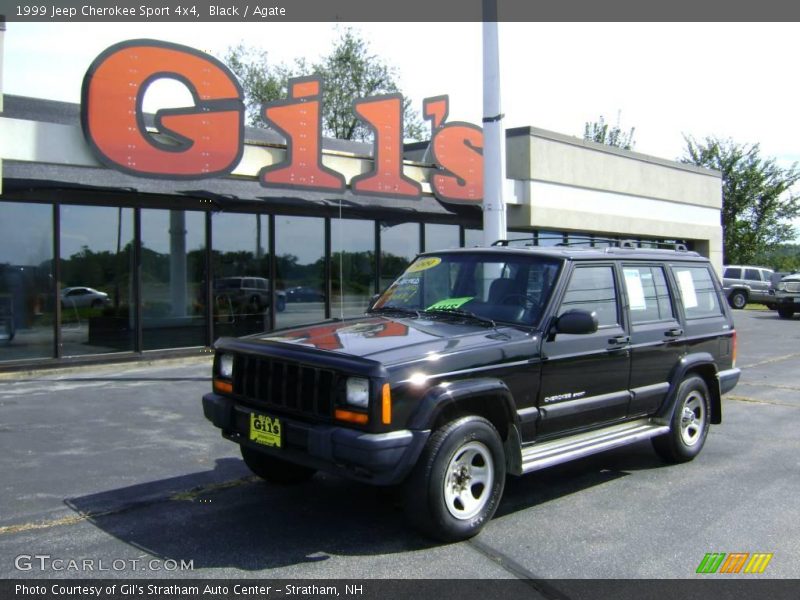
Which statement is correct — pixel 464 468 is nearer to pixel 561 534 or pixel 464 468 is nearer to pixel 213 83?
pixel 561 534

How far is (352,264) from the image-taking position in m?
15.9

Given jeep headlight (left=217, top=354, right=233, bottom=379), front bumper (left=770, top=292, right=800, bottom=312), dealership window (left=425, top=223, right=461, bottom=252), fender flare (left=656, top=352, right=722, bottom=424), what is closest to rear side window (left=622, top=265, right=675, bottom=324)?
fender flare (left=656, top=352, right=722, bottom=424)

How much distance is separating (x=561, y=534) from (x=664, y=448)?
2073 mm

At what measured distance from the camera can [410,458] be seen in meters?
4.20

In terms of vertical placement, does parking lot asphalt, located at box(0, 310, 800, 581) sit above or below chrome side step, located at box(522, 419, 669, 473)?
below

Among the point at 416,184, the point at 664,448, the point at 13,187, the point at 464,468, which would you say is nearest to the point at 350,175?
the point at 416,184

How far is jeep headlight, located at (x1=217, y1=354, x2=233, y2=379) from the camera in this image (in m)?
5.16

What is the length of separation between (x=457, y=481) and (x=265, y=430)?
1265mm

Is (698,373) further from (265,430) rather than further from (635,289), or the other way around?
(265,430)

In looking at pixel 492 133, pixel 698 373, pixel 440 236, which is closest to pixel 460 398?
pixel 698 373

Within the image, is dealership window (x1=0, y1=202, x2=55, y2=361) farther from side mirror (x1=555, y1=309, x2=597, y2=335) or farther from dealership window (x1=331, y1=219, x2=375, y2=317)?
side mirror (x1=555, y1=309, x2=597, y2=335)

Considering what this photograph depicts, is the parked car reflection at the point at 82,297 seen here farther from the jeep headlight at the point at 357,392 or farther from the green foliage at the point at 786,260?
the green foliage at the point at 786,260

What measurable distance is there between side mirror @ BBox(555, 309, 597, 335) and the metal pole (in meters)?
4.35

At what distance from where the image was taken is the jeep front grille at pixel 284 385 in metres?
4.41
